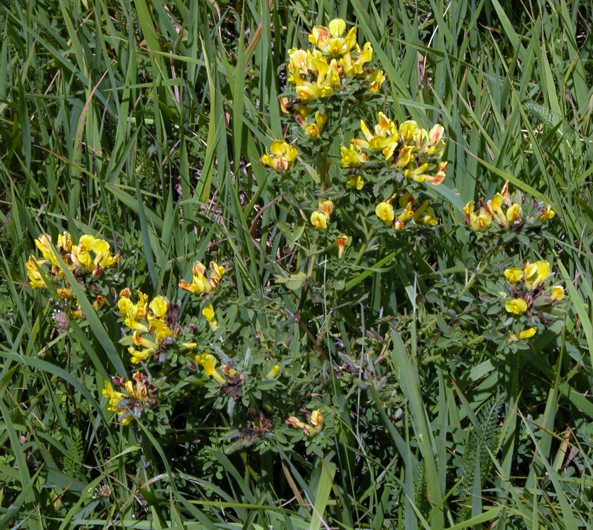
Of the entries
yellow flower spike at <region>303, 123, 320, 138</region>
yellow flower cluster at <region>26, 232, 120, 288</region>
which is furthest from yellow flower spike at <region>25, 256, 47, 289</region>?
yellow flower spike at <region>303, 123, 320, 138</region>

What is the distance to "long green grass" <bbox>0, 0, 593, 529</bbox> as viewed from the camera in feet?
6.98

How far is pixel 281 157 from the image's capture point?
216cm

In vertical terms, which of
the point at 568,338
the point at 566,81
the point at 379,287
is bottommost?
the point at 568,338

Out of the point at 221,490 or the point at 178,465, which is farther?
the point at 178,465

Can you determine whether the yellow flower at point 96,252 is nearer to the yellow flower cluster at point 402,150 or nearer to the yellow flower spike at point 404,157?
the yellow flower cluster at point 402,150

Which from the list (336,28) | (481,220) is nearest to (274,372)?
(481,220)

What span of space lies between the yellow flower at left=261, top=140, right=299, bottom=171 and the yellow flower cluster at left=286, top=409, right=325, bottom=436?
1.91ft

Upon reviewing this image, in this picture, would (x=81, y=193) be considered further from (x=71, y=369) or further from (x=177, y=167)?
(x=71, y=369)

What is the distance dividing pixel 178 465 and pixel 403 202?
90 centimetres

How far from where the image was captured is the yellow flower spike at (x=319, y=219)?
6.91ft

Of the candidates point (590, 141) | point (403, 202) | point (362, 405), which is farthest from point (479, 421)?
point (590, 141)

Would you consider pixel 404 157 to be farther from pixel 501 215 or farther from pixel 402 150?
pixel 501 215

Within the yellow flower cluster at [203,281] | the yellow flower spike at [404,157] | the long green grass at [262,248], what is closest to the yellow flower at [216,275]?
the yellow flower cluster at [203,281]

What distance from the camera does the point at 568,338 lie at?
2.36 metres
